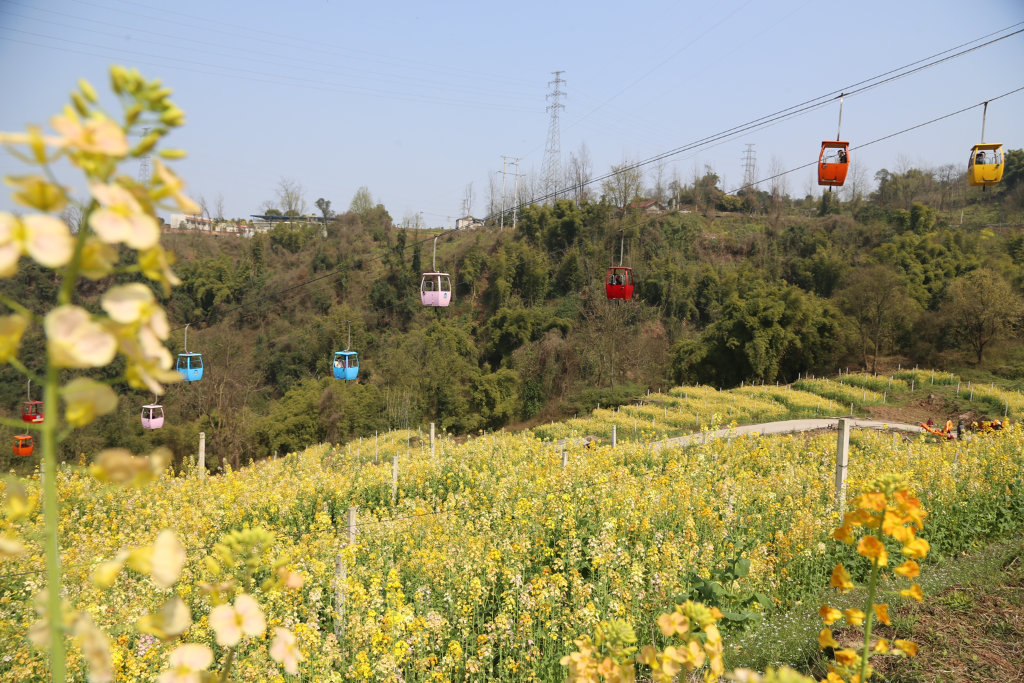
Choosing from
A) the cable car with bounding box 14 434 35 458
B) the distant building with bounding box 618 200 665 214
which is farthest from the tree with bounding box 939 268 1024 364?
the cable car with bounding box 14 434 35 458

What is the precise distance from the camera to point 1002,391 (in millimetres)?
24734

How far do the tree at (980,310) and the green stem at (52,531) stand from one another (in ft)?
122

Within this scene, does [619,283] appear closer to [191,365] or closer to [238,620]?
[191,365]

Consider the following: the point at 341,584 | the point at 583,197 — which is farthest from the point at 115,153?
the point at 583,197

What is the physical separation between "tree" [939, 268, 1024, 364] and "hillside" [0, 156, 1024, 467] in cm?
9

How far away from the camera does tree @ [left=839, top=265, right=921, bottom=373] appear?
3375 cm

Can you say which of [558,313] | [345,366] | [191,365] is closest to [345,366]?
[345,366]

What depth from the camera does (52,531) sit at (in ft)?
1.88

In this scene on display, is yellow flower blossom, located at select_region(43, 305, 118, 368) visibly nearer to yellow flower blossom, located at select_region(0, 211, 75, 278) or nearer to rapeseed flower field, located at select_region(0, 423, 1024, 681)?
yellow flower blossom, located at select_region(0, 211, 75, 278)

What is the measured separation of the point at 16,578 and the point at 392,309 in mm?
44827

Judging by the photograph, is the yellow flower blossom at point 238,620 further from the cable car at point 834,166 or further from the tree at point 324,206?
the tree at point 324,206

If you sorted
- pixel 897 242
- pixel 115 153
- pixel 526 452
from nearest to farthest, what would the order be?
1. pixel 115 153
2. pixel 526 452
3. pixel 897 242

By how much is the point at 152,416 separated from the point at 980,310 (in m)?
35.6

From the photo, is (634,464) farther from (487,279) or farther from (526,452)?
(487,279)
